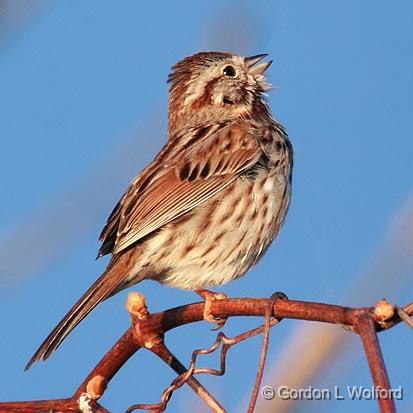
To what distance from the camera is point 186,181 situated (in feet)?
15.4

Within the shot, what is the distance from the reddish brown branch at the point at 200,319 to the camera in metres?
1.74

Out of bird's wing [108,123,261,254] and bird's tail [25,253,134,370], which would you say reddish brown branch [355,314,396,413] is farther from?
bird's wing [108,123,261,254]

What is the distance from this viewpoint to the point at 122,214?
460 centimetres

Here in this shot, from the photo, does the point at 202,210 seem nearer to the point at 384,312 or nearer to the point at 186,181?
the point at 186,181

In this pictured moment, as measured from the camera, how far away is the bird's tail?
345 centimetres

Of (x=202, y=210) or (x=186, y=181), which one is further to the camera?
(x=186, y=181)

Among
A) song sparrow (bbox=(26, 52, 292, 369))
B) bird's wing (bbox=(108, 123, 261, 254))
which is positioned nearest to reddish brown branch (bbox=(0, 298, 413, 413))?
song sparrow (bbox=(26, 52, 292, 369))

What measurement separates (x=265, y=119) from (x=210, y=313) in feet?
9.31

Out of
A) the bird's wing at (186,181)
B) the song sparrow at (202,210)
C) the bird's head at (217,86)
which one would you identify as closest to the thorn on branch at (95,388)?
the song sparrow at (202,210)

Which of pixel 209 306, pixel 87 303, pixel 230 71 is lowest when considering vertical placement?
pixel 209 306

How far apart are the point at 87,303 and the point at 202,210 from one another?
94 centimetres

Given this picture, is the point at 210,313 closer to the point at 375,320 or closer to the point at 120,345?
the point at 120,345

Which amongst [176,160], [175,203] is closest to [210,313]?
[175,203]

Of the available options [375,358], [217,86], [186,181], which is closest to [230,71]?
[217,86]
